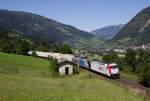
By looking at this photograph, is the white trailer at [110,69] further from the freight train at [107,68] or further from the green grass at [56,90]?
the green grass at [56,90]

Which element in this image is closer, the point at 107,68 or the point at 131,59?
the point at 107,68

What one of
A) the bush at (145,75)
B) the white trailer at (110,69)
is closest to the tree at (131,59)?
the white trailer at (110,69)

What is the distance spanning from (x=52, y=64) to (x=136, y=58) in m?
55.5

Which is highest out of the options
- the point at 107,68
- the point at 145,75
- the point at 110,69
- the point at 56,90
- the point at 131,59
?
the point at 131,59

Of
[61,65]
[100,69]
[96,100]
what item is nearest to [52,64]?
[61,65]

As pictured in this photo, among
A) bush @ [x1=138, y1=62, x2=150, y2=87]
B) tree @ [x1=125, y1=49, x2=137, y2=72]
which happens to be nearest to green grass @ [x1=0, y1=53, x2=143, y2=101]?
bush @ [x1=138, y1=62, x2=150, y2=87]

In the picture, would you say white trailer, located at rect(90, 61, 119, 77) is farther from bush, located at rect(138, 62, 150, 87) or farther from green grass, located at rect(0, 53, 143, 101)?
green grass, located at rect(0, 53, 143, 101)

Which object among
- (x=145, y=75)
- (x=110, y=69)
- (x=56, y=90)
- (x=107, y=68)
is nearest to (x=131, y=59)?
(x=107, y=68)

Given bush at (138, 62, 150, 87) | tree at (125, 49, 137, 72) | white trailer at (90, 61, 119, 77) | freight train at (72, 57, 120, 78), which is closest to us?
bush at (138, 62, 150, 87)

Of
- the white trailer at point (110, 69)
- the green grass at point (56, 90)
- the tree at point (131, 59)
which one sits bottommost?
the green grass at point (56, 90)

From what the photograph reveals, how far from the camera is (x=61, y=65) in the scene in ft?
251

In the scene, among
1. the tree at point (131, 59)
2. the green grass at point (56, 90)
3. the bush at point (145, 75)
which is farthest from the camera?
the tree at point (131, 59)

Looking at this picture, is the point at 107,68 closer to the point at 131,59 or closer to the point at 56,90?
the point at 56,90

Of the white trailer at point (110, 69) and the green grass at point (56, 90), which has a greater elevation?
the white trailer at point (110, 69)
